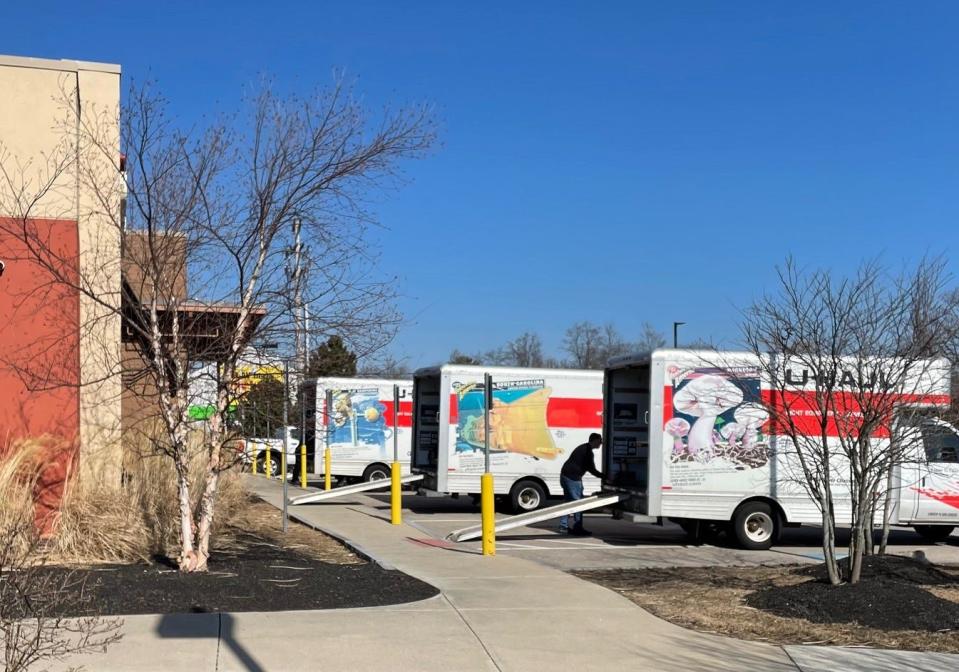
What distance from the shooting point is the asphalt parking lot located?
45.4ft

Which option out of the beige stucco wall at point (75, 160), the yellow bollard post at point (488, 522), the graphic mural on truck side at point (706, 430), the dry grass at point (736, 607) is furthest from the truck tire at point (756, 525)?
the beige stucco wall at point (75, 160)

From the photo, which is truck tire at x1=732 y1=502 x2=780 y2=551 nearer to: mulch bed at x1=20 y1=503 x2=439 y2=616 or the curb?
the curb

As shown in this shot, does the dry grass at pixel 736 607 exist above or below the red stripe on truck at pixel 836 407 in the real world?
below

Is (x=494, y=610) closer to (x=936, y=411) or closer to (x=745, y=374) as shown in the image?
(x=936, y=411)

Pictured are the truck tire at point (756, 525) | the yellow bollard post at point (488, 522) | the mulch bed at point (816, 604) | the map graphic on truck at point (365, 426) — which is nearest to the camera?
the mulch bed at point (816, 604)

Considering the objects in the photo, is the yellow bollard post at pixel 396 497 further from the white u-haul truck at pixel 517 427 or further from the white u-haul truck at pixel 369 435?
the white u-haul truck at pixel 369 435

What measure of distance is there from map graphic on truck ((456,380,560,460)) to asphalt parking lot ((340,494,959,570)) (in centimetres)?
141

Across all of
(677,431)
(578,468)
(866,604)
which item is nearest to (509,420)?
(578,468)

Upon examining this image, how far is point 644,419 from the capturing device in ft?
55.1

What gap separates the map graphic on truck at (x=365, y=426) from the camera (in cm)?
2658

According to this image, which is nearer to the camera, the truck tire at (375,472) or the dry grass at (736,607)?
the dry grass at (736,607)

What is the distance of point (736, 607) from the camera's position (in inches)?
381

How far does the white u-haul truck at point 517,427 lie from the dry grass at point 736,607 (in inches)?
296

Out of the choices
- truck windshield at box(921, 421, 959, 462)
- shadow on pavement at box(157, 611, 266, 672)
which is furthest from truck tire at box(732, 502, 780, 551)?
shadow on pavement at box(157, 611, 266, 672)
